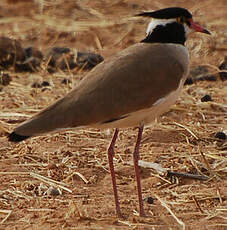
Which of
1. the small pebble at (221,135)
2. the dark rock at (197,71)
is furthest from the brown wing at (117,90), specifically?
the dark rock at (197,71)

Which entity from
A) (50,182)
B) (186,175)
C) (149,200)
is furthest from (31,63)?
(149,200)

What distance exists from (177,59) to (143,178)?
3.77 feet

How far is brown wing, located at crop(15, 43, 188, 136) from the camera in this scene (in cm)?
480

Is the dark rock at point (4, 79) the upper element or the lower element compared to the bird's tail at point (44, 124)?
lower

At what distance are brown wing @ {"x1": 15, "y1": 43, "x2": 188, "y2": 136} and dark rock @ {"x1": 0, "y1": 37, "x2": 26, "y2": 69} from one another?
441cm

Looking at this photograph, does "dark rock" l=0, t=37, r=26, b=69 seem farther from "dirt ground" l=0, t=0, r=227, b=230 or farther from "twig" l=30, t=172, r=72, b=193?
"twig" l=30, t=172, r=72, b=193

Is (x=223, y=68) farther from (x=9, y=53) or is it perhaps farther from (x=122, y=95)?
(x=122, y=95)

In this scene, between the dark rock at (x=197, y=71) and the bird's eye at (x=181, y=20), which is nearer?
the bird's eye at (x=181, y=20)

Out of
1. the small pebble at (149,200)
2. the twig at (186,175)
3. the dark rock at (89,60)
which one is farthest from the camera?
the dark rock at (89,60)

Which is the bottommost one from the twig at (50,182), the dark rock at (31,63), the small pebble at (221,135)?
the dark rock at (31,63)

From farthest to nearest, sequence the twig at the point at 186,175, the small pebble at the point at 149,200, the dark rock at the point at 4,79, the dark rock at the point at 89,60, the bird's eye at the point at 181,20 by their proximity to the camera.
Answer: the dark rock at the point at 89,60, the dark rock at the point at 4,79, the twig at the point at 186,175, the bird's eye at the point at 181,20, the small pebble at the point at 149,200

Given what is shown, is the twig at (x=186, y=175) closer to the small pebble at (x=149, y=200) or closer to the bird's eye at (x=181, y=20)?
the small pebble at (x=149, y=200)

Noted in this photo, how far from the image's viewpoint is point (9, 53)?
368 inches

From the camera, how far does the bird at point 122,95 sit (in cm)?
480
